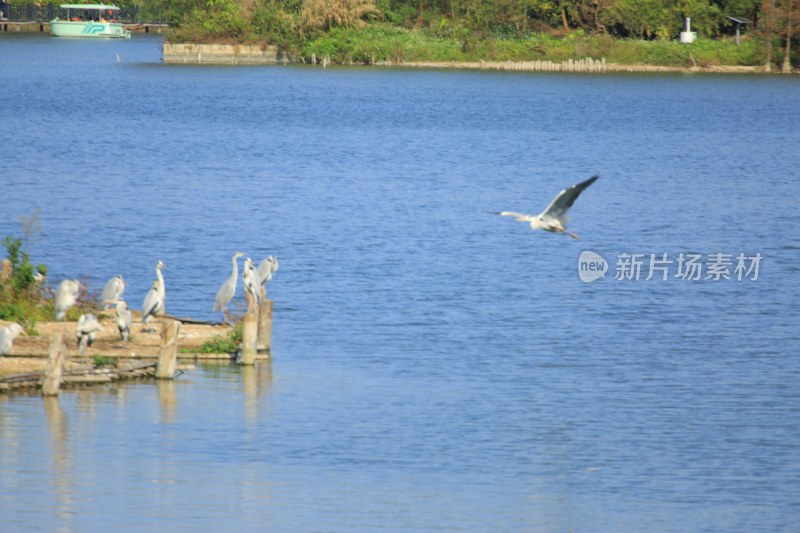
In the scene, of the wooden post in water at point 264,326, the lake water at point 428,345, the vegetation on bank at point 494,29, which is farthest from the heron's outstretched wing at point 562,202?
the vegetation on bank at point 494,29

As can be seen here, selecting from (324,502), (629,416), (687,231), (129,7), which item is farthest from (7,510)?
(129,7)

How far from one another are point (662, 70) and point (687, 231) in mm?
65832

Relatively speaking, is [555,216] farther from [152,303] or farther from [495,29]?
[495,29]

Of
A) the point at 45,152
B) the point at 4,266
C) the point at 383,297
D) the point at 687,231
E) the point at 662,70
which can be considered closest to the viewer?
the point at 4,266

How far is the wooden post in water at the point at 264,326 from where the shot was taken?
922 inches

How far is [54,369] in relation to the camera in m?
19.9

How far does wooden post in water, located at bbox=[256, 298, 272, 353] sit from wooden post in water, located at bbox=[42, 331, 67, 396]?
4057mm

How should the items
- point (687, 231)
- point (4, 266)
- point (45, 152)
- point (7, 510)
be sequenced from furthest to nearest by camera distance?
1. point (45, 152)
2. point (687, 231)
3. point (4, 266)
4. point (7, 510)

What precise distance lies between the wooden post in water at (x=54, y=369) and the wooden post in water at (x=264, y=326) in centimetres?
406

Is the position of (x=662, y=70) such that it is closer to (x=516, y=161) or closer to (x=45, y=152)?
(x=516, y=161)

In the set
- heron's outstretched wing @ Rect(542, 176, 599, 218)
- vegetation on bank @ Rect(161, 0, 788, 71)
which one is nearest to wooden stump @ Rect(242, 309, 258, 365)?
heron's outstretched wing @ Rect(542, 176, 599, 218)

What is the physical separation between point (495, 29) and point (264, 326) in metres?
83.6

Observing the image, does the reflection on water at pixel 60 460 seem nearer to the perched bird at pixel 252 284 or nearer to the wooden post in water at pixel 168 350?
the wooden post in water at pixel 168 350

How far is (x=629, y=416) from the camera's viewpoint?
2186 cm
